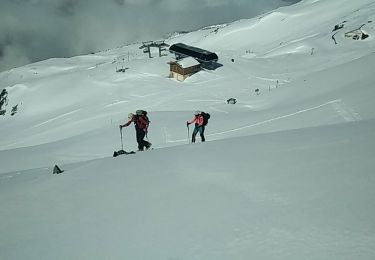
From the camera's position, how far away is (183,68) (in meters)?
50.5

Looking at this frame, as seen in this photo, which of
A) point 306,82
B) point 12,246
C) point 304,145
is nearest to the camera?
point 12,246

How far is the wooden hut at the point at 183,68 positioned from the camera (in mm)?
50844

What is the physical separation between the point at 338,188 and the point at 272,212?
1048 millimetres

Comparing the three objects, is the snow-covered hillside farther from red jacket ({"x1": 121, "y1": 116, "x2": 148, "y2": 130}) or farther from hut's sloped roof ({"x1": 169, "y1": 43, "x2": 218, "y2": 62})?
hut's sloped roof ({"x1": 169, "y1": 43, "x2": 218, "y2": 62})

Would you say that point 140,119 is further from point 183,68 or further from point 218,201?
point 183,68

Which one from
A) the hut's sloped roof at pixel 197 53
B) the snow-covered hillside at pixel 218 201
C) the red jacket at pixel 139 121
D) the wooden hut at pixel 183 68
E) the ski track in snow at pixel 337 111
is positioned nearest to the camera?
the snow-covered hillside at pixel 218 201

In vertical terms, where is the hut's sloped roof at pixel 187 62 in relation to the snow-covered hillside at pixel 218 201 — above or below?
above

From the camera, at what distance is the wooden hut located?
5084 centimetres

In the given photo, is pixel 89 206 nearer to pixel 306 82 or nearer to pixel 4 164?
pixel 4 164

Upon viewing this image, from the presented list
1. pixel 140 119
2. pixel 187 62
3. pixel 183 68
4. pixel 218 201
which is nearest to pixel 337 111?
pixel 140 119

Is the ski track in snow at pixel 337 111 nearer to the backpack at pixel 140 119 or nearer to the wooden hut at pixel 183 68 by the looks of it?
the backpack at pixel 140 119

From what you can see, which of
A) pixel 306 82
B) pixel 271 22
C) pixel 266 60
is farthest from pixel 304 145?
pixel 271 22

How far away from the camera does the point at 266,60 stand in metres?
55.1

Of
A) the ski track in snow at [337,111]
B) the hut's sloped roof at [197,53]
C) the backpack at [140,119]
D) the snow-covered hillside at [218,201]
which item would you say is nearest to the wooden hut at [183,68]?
the hut's sloped roof at [197,53]
